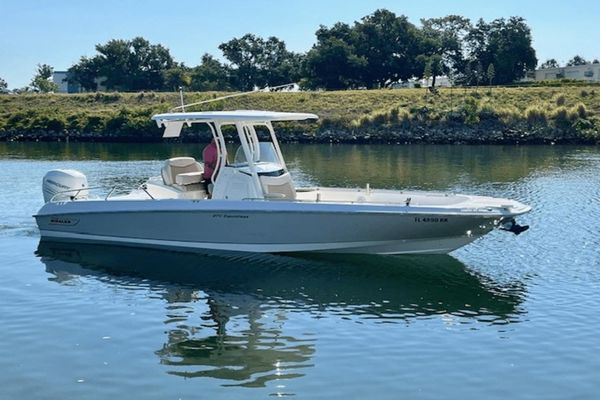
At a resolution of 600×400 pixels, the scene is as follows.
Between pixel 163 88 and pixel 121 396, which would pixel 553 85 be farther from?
pixel 121 396

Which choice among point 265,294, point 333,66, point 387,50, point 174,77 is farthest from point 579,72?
point 265,294

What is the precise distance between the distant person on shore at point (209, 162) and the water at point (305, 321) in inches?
76.9

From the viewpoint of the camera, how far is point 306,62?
100188mm

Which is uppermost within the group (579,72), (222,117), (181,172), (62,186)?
(579,72)

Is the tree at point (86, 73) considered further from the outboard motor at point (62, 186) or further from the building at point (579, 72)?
the outboard motor at point (62, 186)

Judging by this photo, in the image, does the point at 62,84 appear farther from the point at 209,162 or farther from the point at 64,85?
the point at 209,162

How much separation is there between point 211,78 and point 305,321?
101 m

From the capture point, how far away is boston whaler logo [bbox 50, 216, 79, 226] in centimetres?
2070

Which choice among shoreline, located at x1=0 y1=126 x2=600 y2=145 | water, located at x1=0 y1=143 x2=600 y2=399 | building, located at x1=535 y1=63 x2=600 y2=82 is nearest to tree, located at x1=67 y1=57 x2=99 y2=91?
shoreline, located at x1=0 y1=126 x2=600 y2=145

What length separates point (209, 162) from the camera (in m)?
19.8

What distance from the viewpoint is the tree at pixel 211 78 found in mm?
109938

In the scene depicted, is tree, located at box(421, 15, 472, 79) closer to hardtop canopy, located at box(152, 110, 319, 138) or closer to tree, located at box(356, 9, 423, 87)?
tree, located at box(356, 9, 423, 87)

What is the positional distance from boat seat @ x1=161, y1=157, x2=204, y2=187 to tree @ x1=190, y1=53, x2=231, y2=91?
9014 cm

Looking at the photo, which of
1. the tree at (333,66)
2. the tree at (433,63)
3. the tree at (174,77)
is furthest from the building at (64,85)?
the tree at (433,63)
